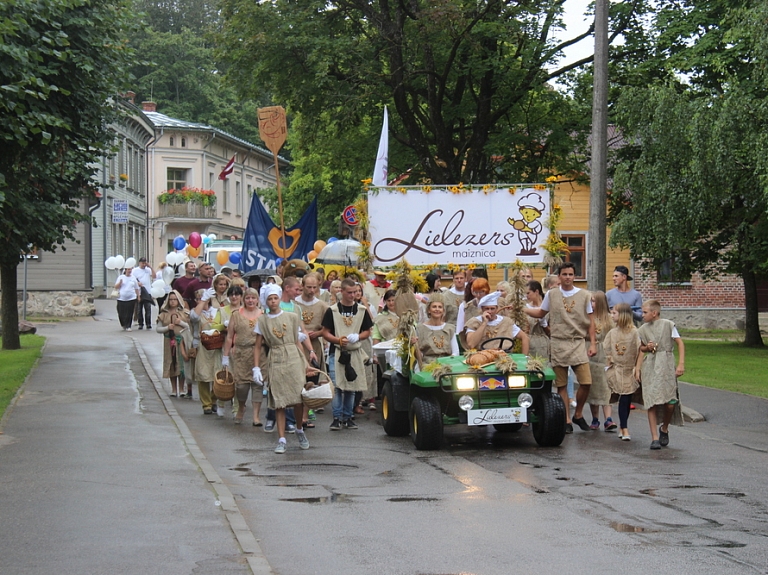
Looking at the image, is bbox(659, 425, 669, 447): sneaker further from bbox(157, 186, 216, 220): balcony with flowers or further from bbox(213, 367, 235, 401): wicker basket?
bbox(157, 186, 216, 220): balcony with flowers

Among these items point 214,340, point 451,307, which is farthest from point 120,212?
point 451,307

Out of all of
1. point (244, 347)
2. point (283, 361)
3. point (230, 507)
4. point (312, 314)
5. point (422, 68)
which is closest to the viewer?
point (230, 507)

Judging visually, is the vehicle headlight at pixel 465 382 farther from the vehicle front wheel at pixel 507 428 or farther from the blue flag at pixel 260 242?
the blue flag at pixel 260 242

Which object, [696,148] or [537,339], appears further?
[696,148]

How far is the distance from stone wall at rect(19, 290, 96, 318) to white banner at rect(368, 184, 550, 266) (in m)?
24.2

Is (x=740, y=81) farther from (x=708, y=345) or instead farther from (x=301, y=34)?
(x=301, y=34)

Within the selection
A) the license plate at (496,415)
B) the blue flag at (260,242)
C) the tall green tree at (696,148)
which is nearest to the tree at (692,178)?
the tall green tree at (696,148)

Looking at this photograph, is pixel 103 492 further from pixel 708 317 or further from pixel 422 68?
pixel 708 317

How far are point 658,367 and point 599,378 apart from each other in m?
1.35

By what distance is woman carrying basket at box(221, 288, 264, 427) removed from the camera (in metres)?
13.7

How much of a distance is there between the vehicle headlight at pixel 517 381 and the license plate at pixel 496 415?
23 cm

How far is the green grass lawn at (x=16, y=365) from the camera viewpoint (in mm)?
16094

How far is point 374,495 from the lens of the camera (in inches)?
361

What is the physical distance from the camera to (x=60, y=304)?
37.5 m
